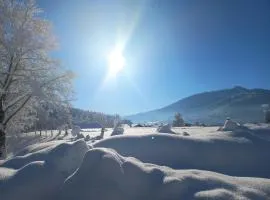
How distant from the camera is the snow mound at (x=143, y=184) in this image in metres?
4.18

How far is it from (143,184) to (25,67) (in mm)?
9354

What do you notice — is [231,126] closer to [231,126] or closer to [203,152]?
[231,126]

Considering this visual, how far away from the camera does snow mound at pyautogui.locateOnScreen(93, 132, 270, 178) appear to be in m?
5.84

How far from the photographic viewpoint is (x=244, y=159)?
6.19 meters

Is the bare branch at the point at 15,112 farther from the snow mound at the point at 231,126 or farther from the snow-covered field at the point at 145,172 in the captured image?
the snow mound at the point at 231,126

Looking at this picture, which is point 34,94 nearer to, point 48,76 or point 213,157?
point 48,76

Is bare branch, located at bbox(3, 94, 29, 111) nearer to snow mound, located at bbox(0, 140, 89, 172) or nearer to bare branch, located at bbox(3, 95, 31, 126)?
bare branch, located at bbox(3, 95, 31, 126)

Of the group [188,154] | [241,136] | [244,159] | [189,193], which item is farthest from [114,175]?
[241,136]

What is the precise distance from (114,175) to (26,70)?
8928 millimetres

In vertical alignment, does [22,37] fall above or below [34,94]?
above

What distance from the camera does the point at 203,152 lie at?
6137mm

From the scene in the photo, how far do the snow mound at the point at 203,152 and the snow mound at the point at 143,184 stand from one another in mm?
1103

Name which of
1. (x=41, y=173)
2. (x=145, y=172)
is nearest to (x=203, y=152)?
(x=145, y=172)

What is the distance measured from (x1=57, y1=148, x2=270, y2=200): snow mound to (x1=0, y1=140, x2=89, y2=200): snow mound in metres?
0.45
